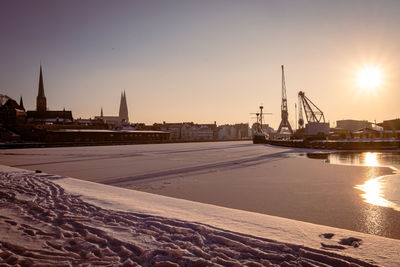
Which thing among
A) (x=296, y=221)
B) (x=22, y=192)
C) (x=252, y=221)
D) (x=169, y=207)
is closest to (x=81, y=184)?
(x=22, y=192)

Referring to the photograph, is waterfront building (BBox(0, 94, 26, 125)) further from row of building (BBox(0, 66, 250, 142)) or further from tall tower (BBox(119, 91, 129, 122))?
tall tower (BBox(119, 91, 129, 122))

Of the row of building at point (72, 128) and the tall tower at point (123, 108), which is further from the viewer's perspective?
the tall tower at point (123, 108)

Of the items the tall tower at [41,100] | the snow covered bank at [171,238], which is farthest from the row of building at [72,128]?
the snow covered bank at [171,238]

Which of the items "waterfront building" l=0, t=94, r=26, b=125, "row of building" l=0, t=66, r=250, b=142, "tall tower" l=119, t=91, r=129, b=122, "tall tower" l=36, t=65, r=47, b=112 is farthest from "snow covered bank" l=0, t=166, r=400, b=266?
"tall tower" l=119, t=91, r=129, b=122

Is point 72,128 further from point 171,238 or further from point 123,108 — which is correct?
point 123,108

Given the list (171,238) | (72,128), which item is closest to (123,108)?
(72,128)

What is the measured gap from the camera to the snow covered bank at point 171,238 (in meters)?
3.38

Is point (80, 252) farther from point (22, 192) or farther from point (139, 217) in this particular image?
point (22, 192)

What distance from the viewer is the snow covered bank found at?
3.38 meters

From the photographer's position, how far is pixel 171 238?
4062mm

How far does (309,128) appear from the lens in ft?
201

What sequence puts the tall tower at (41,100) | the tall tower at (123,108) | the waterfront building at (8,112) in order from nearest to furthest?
1. the waterfront building at (8,112)
2. the tall tower at (41,100)
3. the tall tower at (123,108)

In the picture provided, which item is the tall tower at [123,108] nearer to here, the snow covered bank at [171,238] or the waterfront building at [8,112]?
the waterfront building at [8,112]

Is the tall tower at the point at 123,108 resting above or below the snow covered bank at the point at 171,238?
above
